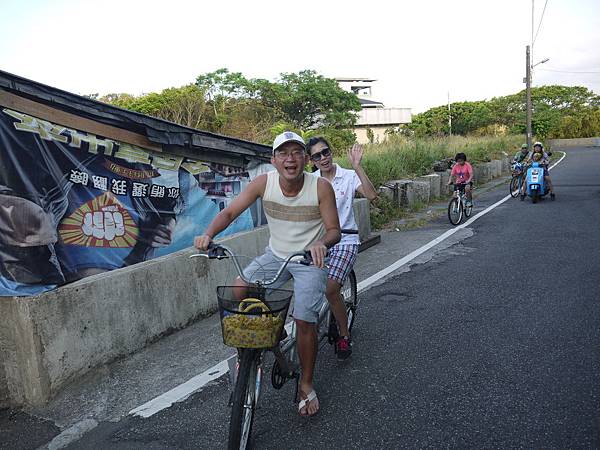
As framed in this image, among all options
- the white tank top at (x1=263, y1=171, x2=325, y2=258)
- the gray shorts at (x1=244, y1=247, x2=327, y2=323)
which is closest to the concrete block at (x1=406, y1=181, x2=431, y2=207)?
the white tank top at (x1=263, y1=171, x2=325, y2=258)

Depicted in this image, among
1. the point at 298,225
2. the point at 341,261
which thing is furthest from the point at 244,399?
the point at 341,261

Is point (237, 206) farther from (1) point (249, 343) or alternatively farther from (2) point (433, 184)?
(2) point (433, 184)

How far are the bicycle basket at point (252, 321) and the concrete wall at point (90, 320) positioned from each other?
1.86 meters

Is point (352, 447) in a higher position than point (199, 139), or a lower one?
lower

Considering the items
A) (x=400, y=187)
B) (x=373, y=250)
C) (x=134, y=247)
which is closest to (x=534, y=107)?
(x=400, y=187)

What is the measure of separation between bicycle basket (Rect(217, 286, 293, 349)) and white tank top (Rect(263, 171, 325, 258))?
2.41 ft

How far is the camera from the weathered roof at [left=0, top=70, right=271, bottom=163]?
4702 mm

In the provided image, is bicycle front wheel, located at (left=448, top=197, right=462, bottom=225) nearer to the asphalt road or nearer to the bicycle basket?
the asphalt road

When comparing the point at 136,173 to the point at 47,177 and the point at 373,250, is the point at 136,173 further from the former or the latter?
the point at 373,250

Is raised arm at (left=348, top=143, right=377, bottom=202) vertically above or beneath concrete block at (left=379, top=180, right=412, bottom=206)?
above

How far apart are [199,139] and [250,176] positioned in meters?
1.48

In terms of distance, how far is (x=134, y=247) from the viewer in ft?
19.5

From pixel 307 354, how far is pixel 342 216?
162 centimetres

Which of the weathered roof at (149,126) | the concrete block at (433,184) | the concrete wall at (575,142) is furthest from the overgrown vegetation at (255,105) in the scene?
the concrete wall at (575,142)
